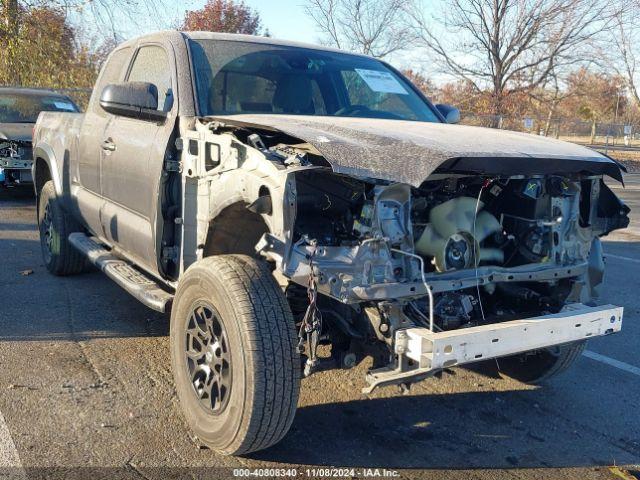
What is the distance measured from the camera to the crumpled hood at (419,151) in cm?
282

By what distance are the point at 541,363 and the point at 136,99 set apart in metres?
2.97

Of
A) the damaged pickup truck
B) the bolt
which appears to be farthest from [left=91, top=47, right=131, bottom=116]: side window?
the bolt

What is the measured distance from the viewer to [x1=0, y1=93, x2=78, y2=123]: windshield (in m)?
11.2

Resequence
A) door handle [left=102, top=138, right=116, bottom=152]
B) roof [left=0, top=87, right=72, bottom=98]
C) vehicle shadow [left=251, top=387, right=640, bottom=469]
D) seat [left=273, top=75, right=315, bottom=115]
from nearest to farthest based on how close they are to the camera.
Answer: vehicle shadow [left=251, top=387, right=640, bottom=469]
seat [left=273, top=75, right=315, bottom=115]
door handle [left=102, top=138, right=116, bottom=152]
roof [left=0, top=87, right=72, bottom=98]

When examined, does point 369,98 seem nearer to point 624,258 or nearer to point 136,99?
point 136,99

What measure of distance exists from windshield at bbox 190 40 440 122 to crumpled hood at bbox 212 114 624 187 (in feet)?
2.13

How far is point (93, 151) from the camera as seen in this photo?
5059 mm

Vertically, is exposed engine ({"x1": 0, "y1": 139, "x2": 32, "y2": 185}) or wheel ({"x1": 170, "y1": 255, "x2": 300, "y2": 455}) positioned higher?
exposed engine ({"x1": 0, "y1": 139, "x2": 32, "y2": 185})

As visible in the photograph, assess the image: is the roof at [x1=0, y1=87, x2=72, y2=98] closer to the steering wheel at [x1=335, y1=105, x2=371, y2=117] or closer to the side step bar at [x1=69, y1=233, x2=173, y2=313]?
the side step bar at [x1=69, y1=233, x2=173, y2=313]

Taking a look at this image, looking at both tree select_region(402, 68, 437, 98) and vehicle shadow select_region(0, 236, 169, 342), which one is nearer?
vehicle shadow select_region(0, 236, 169, 342)

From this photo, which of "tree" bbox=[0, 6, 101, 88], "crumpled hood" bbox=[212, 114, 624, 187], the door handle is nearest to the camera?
"crumpled hood" bbox=[212, 114, 624, 187]

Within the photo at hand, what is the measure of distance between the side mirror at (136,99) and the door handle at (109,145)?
1.86 feet

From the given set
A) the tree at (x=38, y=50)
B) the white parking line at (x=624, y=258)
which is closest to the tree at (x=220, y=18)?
the tree at (x=38, y=50)

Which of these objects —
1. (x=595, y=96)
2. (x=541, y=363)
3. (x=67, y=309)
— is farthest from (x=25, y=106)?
(x=595, y=96)
